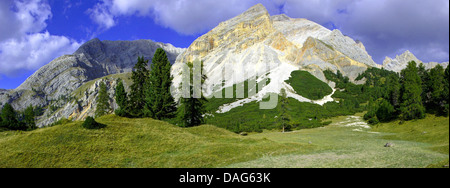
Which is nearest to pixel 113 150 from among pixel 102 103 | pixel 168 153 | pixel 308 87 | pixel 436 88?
pixel 168 153

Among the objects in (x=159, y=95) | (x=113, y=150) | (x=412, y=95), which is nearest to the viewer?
(x=113, y=150)

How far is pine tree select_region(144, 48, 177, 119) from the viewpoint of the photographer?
55.6 metres

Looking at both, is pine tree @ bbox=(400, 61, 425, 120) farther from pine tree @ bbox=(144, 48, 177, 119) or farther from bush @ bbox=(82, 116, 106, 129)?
bush @ bbox=(82, 116, 106, 129)

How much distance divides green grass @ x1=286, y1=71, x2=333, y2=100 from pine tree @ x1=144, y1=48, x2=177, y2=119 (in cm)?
12127

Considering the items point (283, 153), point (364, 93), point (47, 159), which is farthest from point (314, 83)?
point (47, 159)

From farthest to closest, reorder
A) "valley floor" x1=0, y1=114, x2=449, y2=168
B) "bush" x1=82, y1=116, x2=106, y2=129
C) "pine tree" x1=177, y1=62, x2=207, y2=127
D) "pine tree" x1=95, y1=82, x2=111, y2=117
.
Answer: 1. "pine tree" x1=95, y1=82, x2=111, y2=117
2. "pine tree" x1=177, y1=62, x2=207, y2=127
3. "bush" x1=82, y1=116, x2=106, y2=129
4. "valley floor" x1=0, y1=114, x2=449, y2=168

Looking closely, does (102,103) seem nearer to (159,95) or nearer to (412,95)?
(159,95)

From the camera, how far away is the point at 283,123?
81438mm

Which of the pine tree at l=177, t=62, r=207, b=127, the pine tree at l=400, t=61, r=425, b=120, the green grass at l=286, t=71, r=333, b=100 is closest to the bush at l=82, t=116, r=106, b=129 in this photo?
the pine tree at l=177, t=62, r=207, b=127

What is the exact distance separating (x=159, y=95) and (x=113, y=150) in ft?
95.8

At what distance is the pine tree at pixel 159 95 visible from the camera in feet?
182

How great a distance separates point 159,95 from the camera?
182 ft

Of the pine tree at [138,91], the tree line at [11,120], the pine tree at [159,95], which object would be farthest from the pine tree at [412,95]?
the tree line at [11,120]
